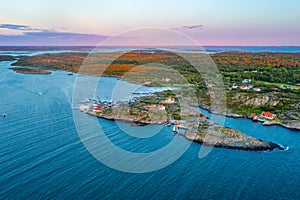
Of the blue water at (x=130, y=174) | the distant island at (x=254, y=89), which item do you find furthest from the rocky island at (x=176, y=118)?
the distant island at (x=254, y=89)

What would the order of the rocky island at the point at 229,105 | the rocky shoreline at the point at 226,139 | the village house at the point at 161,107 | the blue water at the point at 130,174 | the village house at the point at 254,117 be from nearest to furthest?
the blue water at the point at 130,174
the rocky shoreline at the point at 226,139
the rocky island at the point at 229,105
the village house at the point at 254,117
the village house at the point at 161,107

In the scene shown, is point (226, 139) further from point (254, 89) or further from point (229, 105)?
point (254, 89)

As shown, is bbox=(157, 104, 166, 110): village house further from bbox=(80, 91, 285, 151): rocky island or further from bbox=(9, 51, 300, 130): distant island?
bbox=(9, 51, 300, 130): distant island

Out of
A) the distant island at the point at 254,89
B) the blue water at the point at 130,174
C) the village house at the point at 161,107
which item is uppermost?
the distant island at the point at 254,89

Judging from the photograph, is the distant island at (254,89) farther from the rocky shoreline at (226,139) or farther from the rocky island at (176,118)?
the rocky shoreline at (226,139)

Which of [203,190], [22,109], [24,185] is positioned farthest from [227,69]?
[24,185]

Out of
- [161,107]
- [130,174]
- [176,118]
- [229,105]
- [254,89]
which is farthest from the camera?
[254,89]

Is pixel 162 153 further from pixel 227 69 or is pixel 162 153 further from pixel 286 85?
pixel 227 69

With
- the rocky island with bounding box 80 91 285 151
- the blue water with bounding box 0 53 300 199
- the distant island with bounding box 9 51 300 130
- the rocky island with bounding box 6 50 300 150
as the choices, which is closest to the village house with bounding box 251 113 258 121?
the rocky island with bounding box 6 50 300 150

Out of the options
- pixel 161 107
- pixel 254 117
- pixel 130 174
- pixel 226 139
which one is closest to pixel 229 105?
pixel 254 117
